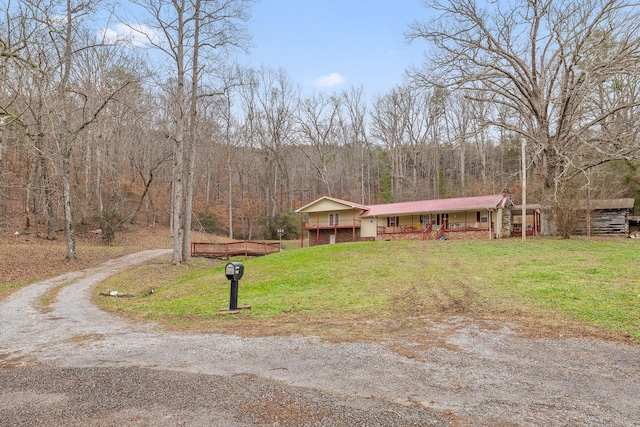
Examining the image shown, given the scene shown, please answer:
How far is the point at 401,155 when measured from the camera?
4403cm

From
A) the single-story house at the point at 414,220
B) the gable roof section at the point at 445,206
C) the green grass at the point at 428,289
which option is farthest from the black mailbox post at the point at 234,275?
the gable roof section at the point at 445,206

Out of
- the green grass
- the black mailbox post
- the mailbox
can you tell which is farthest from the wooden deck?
the mailbox

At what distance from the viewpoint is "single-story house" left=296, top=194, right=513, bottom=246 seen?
25438 millimetres

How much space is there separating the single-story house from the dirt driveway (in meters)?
20.9

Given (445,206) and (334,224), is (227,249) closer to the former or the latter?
(334,224)

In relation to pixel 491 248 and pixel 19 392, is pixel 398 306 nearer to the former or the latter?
pixel 19 392

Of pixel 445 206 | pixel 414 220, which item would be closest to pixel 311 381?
pixel 445 206

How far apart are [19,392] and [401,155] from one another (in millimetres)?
43155

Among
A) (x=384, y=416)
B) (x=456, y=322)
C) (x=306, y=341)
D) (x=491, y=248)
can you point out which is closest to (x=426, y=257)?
(x=491, y=248)

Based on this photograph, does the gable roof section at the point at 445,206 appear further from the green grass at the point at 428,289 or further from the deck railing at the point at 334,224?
the green grass at the point at 428,289

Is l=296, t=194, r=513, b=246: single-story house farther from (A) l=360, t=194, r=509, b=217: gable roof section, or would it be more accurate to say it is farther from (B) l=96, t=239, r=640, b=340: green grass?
Answer: (B) l=96, t=239, r=640, b=340: green grass

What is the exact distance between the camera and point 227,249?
24219 millimetres

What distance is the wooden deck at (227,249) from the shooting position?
78.9ft

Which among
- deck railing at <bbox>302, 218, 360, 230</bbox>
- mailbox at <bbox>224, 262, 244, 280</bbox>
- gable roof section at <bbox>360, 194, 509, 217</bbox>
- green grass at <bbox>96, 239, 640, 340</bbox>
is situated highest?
gable roof section at <bbox>360, 194, 509, 217</bbox>
